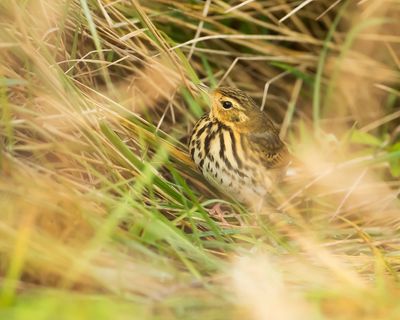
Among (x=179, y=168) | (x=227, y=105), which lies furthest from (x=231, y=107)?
(x=179, y=168)

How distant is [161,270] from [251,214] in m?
0.85

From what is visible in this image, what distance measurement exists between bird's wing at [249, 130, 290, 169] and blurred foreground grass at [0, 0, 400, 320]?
0.40ft

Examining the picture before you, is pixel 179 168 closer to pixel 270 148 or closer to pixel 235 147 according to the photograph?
pixel 235 147

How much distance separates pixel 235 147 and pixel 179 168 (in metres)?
0.22

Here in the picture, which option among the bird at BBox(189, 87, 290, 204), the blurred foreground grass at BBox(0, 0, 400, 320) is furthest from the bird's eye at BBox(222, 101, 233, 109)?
the blurred foreground grass at BBox(0, 0, 400, 320)

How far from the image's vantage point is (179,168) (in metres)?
2.97

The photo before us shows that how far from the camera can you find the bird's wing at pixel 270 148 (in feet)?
9.80

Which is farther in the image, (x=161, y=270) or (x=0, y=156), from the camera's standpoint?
(x=0, y=156)

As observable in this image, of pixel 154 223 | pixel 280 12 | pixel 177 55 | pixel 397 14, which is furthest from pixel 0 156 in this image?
pixel 397 14

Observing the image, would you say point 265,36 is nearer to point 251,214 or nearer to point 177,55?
point 177,55

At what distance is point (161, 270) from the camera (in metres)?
2.04

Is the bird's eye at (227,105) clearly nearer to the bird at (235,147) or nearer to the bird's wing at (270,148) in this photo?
the bird at (235,147)

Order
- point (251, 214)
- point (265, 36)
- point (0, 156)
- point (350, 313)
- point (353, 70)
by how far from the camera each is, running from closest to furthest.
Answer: point (350, 313) < point (0, 156) < point (251, 214) < point (265, 36) < point (353, 70)

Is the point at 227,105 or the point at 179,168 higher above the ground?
the point at 227,105
